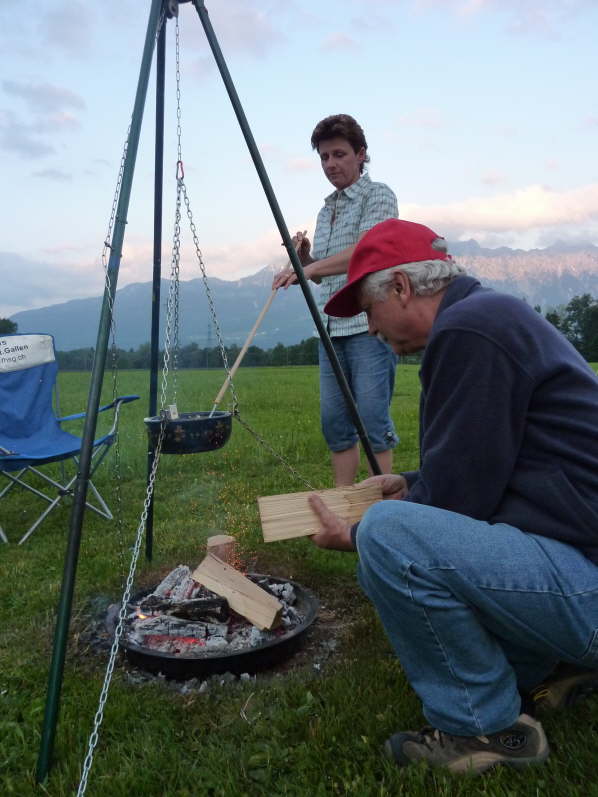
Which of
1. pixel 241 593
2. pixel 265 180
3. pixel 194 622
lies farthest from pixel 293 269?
pixel 194 622

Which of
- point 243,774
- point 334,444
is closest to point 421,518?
point 243,774

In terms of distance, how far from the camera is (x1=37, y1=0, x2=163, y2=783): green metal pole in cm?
197

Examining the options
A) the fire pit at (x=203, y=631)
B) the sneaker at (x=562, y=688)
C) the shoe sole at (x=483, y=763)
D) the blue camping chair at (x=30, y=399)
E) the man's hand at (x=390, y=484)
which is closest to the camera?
the shoe sole at (x=483, y=763)

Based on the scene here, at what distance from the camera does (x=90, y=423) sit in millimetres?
2115

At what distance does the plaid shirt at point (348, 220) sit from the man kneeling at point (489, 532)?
1.75 metres

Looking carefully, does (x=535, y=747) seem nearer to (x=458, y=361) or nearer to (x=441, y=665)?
(x=441, y=665)

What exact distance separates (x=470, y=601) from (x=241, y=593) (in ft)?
4.57

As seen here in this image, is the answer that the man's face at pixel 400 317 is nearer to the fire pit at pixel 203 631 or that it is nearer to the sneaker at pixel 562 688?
the sneaker at pixel 562 688

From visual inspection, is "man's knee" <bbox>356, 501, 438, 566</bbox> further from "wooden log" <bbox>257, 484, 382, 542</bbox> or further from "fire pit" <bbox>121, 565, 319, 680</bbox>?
"fire pit" <bbox>121, 565, 319, 680</bbox>

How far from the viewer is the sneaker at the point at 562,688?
6.79ft

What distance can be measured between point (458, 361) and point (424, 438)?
0.26 m

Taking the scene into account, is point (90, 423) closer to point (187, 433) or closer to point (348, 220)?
point (187, 433)

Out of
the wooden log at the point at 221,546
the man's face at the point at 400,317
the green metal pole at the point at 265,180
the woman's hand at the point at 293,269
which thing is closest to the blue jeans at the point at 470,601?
the man's face at the point at 400,317

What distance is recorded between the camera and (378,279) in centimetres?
198
